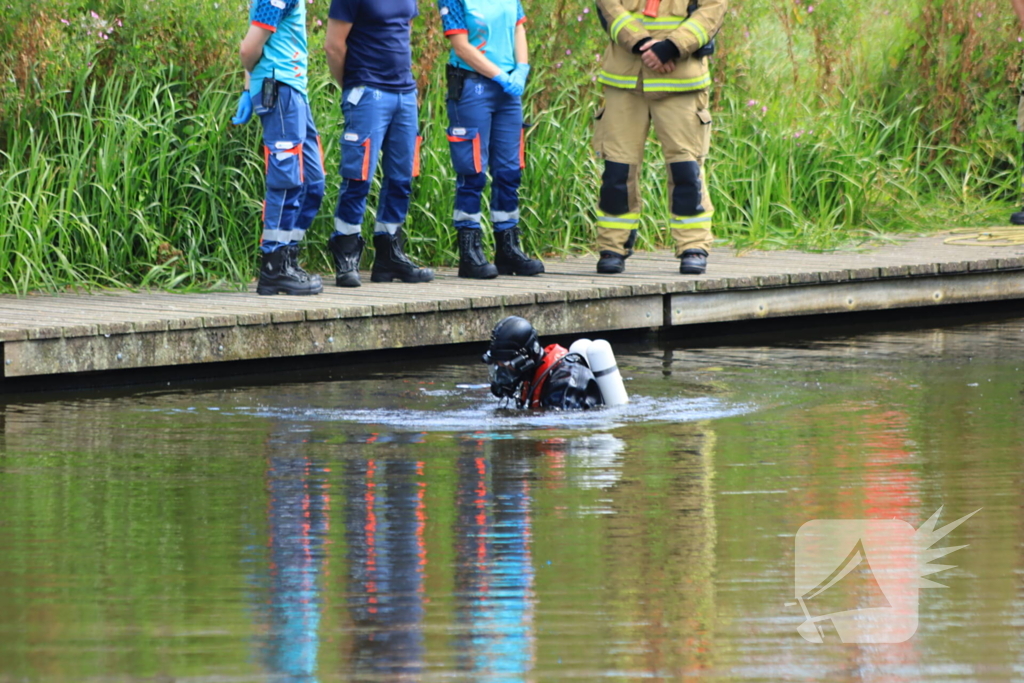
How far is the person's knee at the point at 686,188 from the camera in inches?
377

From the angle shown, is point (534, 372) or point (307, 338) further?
point (307, 338)

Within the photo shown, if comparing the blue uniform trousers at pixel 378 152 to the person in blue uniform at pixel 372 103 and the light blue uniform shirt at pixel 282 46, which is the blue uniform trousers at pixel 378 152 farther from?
the light blue uniform shirt at pixel 282 46

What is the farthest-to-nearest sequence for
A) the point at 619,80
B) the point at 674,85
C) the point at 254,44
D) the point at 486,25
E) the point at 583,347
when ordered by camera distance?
the point at 619,80 < the point at 674,85 < the point at 486,25 < the point at 254,44 < the point at 583,347

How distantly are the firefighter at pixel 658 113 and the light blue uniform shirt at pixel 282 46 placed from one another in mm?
1768

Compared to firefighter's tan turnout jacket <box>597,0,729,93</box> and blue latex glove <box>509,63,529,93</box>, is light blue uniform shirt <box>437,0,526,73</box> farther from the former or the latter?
firefighter's tan turnout jacket <box>597,0,729,93</box>

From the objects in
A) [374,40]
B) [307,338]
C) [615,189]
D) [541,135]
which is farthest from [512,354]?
[541,135]

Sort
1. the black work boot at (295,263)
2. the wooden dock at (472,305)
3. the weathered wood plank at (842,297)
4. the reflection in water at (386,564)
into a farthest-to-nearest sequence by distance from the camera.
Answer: the weathered wood plank at (842,297) < the black work boot at (295,263) < the wooden dock at (472,305) < the reflection in water at (386,564)

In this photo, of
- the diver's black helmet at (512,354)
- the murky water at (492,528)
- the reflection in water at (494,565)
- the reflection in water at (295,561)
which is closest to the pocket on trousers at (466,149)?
the murky water at (492,528)

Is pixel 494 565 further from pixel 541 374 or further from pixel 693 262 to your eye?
pixel 693 262

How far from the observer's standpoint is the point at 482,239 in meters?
10.5

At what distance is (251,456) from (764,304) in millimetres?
4333

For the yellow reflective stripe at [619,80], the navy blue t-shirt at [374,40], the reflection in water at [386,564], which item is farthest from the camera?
the yellow reflective stripe at [619,80]

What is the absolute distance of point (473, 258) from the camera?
975 centimetres

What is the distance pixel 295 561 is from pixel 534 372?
2.71 metres
